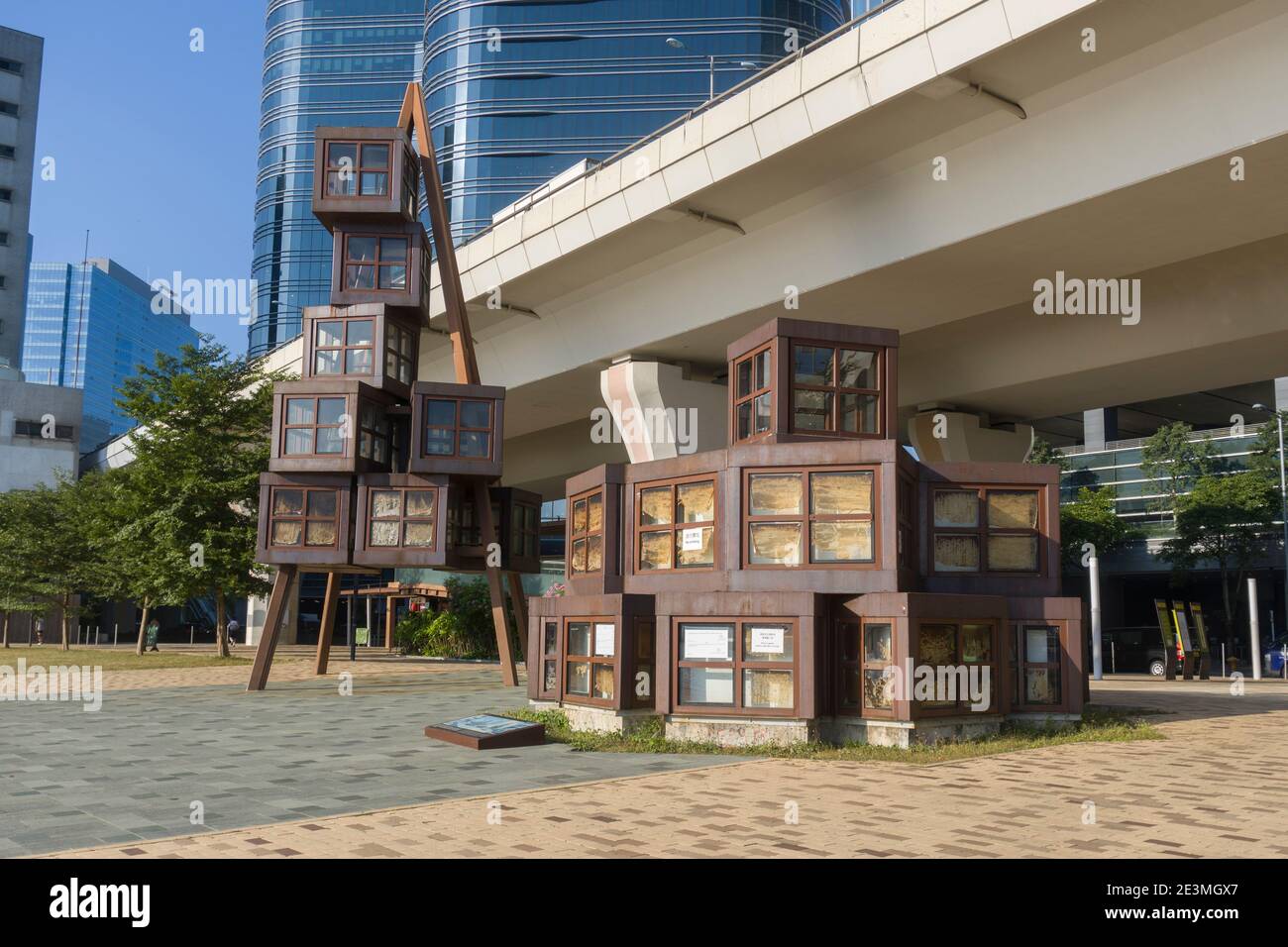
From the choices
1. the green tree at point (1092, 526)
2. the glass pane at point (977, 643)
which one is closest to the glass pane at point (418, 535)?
the glass pane at point (977, 643)

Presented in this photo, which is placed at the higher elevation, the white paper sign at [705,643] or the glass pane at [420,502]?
the glass pane at [420,502]

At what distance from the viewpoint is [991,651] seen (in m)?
16.0

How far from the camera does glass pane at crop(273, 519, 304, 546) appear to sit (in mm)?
26359

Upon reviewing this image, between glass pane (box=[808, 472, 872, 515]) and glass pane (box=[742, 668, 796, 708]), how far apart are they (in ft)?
7.74

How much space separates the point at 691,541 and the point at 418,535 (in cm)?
1151

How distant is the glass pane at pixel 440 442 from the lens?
26.7 meters

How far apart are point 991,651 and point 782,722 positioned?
11.0 ft

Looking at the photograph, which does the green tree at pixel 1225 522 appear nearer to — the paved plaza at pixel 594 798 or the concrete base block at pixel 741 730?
the paved plaza at pixel 594 798

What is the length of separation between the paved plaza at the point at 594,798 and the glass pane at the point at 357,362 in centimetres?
1080

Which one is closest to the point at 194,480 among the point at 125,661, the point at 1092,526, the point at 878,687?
the point at 125,661

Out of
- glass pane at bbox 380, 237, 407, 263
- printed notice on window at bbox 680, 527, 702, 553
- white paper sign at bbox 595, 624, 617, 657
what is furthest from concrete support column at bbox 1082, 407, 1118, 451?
white paper sign at bbox 595, 624, 617, 657

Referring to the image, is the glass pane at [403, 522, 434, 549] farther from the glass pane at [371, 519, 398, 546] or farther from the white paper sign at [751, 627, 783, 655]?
the white paper sign at [751, 627, 783, 655]

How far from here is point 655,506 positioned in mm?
17375
